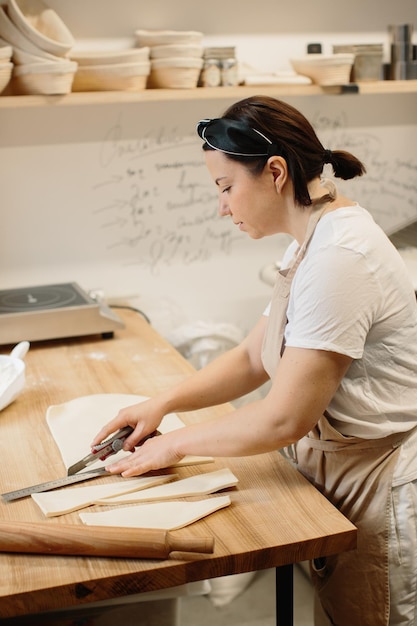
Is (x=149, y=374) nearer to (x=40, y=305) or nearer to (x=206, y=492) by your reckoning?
(x=40, y=305)

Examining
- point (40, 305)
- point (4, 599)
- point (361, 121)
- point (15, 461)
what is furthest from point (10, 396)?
point (361, 121)

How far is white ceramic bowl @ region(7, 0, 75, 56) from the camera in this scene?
2.28 meters

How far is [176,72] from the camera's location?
247cm

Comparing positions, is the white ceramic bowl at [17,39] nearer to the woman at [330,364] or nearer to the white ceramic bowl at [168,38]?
the white ceramic bowl at [168,38]

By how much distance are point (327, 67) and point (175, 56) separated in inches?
20.0

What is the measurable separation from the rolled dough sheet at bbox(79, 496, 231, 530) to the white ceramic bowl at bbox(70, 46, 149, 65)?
1458 millimetres

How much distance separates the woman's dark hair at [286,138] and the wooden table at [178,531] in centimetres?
53

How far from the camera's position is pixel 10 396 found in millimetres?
1912

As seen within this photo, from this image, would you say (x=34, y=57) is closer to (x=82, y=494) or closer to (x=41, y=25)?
(x=41, y=25)

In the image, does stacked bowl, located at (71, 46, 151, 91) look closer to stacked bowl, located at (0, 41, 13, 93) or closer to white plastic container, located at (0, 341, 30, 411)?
stacked bowl, located at (0, 41, 13, 93)

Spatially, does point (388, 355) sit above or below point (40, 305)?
above

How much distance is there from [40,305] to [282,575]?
129 centimetres

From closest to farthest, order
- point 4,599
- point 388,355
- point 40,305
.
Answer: point 4,599
point 388,355
point 40,305

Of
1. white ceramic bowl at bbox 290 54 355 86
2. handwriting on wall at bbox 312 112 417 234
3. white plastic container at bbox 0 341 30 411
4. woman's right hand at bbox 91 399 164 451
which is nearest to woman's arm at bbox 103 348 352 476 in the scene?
woman's right hand at bbox 91 399 164 451
